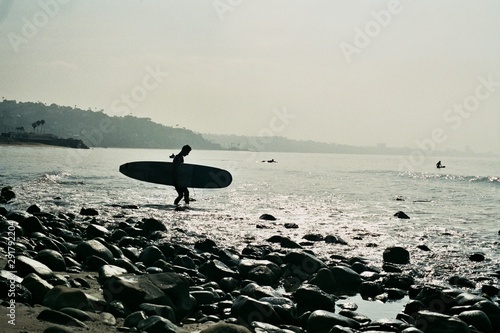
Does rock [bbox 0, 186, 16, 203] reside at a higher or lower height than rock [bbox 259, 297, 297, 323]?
lower

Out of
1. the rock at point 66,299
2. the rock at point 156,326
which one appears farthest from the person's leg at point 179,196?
the rock at point 156,326

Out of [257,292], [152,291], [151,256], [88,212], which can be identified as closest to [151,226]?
[88,212]

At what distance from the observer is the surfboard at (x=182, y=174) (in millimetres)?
28609

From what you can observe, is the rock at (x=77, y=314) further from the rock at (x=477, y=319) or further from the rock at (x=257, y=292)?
the rock at (x=477, y=319)

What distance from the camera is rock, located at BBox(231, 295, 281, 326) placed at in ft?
Result: 23.6

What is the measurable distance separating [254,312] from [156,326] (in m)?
1.76

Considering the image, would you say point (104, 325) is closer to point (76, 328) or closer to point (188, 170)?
point (76, 328)

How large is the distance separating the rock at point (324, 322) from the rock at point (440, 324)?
3.05ft

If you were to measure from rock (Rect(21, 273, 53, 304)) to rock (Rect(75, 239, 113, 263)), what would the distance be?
115 inches

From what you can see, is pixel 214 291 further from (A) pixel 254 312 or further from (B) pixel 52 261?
(B) pixel 52 261

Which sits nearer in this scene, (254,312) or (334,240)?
(254,312)

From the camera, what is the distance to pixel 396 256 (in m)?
12.9

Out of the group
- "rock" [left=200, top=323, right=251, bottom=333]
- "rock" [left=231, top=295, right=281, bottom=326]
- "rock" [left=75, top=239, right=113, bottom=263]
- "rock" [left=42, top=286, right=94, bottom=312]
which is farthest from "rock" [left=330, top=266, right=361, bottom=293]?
"rock" [left=42, top=286, right=94, bottom=312]

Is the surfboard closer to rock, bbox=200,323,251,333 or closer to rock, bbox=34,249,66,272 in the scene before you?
rock, bbox=34,249,66,272
